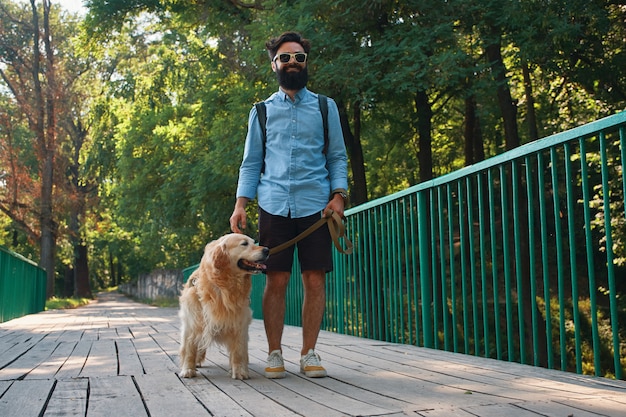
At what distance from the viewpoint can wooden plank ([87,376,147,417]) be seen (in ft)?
9.05

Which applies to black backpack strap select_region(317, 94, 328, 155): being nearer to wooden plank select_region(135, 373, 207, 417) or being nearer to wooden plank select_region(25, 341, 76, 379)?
wooden plank select_region(135, 373, 207, 417)

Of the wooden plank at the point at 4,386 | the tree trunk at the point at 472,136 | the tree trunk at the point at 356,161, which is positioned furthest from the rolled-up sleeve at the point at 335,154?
the tree trunk at the point at 472,136

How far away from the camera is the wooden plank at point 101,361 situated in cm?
393

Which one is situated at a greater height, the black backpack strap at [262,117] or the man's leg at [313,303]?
the black backpack strap at [262,117]

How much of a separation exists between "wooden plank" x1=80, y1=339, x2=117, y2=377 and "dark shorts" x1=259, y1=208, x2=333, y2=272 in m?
1.13

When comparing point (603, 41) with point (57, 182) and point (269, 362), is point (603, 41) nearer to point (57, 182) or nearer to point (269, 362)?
point (269, 362)

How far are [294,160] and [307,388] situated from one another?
137 cm

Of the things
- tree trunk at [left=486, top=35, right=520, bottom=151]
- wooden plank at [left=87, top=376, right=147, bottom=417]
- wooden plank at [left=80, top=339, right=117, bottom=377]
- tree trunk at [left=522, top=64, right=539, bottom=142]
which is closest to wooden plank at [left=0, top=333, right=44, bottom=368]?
wooden plank at [left=80, top=339, right=117, bottom=377]

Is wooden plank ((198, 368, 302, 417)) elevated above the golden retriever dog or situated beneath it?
situated beneath

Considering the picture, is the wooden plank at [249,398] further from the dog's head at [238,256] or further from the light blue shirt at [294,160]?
the light blue shirt at [294,160]

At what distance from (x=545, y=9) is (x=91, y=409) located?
39.2 feet

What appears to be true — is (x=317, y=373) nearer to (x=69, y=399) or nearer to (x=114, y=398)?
(x=114, y=398)

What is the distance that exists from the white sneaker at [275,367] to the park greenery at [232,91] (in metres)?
9.85

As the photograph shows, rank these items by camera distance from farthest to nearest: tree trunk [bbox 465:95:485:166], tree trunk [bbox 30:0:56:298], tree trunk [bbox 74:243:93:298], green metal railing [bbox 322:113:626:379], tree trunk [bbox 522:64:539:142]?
tree trunk [bbox 74:243:93:298] < tree trunk [bbox 30:0:56:298] < tree trunk [bbox 465:95:485:166] < tree trunk [bbox 522:64:539:142] < green metal railing [bbox 322:113:626:379]
